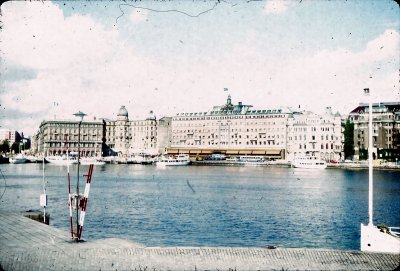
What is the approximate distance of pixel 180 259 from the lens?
13.0 metres

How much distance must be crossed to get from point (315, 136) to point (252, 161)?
18713 mm

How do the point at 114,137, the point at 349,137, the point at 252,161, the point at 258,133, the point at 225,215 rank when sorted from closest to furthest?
the point at 225,215
the point at 349,137
the point at 252,161
the point at 258,133
the point at 114,137

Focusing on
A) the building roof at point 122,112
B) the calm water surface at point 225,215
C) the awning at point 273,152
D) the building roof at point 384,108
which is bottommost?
the calm water surface at point 225,215

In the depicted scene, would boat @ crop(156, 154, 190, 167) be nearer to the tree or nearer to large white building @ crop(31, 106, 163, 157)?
large white building @ crop(31, 106, 163, 157)

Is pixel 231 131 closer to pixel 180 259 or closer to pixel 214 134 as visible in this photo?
pixel 214 134

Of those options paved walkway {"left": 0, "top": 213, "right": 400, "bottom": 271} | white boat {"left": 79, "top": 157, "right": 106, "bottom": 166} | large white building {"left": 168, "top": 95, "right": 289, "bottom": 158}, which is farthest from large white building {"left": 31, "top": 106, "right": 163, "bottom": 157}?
paved walkway {"left": 0, "top": 213, "right": 400, "bottom": 271}

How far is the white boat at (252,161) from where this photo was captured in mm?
140375

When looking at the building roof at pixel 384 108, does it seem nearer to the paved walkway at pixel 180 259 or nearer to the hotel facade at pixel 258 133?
the hotel facade at pixel 258 133

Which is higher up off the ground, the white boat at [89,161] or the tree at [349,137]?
the tree at [349,137]

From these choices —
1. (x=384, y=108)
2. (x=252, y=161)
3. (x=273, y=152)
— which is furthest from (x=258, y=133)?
(x=384, y=108)

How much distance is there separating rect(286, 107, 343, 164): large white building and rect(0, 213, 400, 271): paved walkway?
426 ft

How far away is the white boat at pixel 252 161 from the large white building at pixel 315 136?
32.3 ft

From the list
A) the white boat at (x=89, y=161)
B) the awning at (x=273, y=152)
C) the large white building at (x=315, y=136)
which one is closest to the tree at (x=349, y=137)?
the large white building at (x=315, y=136)

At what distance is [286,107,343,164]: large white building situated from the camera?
13975 cm
